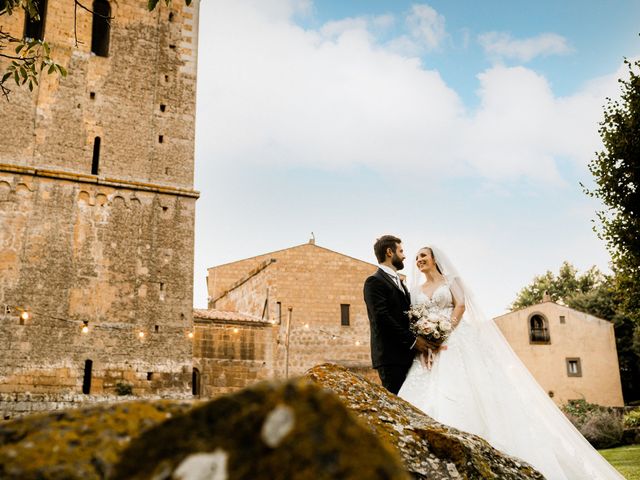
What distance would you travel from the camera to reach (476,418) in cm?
595

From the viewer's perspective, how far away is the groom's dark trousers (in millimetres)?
6731

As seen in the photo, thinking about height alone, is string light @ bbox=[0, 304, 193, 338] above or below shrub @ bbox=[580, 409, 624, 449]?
above

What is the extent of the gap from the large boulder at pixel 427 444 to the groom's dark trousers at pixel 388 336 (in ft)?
9.78

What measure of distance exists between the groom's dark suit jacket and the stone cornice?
58.4ft

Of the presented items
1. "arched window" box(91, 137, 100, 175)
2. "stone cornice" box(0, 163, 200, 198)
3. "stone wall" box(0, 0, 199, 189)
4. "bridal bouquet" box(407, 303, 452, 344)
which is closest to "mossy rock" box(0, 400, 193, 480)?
"bridal bouquet" box(407, 303, 452, 344)

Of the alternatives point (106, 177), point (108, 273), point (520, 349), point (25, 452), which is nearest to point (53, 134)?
point (106, 177)

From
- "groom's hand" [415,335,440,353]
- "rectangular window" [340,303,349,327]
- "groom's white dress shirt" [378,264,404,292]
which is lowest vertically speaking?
"groom's hand" [415,335,440,353]

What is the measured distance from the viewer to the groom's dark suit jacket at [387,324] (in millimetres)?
6734

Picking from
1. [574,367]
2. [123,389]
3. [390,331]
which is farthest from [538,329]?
[390,331]

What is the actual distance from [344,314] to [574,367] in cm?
1681

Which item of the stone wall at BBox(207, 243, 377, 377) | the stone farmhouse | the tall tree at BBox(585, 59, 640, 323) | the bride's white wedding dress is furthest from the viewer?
the stone farmhouse

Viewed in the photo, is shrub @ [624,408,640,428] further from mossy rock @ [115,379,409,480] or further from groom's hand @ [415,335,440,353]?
mossy rock @ [115,379,409,480]

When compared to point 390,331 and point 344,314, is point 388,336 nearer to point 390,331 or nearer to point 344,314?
point 390,331

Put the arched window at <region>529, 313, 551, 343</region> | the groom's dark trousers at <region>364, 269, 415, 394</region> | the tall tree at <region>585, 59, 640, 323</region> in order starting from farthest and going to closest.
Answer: the arched window at <region>529, 313, 551, 343</region> < the tall tree at <region>585, 59, 640, 323</region> < the groom's dark trousers at <region>364, 269, 415, 394</region>
